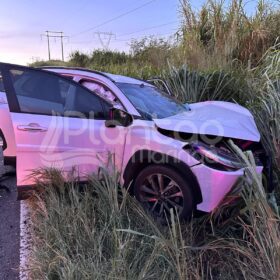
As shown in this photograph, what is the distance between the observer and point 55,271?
274 cm

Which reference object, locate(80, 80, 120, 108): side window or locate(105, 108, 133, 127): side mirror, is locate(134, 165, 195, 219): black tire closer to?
locate(105, 108, 133, 127): side mirror

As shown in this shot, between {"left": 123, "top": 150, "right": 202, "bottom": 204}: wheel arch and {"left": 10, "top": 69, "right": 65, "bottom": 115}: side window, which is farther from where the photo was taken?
{"left": 10, "top": 69, "right": 65, "bottom": 115}: side window

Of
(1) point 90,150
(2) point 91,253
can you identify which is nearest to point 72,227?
(2) point 91,253

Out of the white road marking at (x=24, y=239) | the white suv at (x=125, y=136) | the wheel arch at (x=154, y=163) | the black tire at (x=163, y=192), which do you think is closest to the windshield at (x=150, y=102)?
the white suv at (x=125, y=136)

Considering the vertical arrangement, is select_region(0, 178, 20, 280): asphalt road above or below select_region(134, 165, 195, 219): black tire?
below

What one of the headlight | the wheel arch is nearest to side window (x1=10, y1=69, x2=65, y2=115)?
the wheel arch

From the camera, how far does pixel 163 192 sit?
3.82m

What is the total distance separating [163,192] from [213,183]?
0.59m

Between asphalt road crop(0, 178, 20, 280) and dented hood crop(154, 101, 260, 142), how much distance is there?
192 centimetres

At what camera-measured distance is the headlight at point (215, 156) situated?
351cm

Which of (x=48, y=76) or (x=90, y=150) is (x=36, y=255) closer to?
(x=90, y=150)

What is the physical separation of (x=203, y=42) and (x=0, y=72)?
673cm

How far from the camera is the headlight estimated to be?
11.5 ft

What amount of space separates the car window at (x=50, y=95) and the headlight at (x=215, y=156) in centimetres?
121
